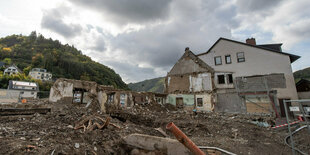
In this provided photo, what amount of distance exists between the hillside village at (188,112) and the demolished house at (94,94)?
0.07 metres

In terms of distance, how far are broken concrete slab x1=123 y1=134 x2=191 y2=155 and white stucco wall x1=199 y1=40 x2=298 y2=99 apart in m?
15.3

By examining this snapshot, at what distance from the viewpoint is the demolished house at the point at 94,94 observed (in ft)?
35.5

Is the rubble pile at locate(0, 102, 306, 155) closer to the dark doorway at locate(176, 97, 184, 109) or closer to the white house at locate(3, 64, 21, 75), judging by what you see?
the dark doorway at locate(176, 97, 184, 109)

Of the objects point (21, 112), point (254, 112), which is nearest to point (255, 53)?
point (254, 112)

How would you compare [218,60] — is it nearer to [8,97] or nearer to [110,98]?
[110,98]

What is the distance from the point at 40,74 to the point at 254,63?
291ft

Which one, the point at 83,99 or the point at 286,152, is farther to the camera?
the point at 83,99

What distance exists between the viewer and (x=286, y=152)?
197 inches

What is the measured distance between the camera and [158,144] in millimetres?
3686

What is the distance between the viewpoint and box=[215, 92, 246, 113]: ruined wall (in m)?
14.6

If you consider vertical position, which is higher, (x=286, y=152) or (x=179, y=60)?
(x=179, y=60)

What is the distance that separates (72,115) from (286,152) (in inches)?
441

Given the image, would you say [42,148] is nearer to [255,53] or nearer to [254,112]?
[254,112]

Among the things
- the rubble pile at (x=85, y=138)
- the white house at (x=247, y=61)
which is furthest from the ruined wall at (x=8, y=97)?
the white house at (x=247, y=61)
